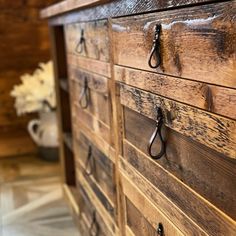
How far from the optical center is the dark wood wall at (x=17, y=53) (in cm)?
330

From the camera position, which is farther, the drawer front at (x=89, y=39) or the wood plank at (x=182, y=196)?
the drawer front at (x=89, y=39)

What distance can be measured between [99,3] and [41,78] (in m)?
1.75

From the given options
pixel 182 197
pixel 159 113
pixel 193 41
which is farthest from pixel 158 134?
pixel 193 41

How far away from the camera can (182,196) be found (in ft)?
2.91

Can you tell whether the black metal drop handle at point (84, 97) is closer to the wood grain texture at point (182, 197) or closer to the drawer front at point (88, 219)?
the drawer front at point (88, 219)

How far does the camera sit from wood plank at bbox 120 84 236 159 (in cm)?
70

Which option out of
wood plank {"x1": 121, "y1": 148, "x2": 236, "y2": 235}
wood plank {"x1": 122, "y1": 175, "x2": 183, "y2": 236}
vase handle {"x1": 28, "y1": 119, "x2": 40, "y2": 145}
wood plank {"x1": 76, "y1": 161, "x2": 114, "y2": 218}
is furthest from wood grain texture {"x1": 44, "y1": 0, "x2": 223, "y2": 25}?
vase handle {"x1": 28, "y1": 119, "x2": 40, "y2": 145}

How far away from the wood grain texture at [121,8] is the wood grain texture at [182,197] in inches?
13.9

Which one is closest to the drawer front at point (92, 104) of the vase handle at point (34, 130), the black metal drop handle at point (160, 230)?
the black metal drop handle at point (160, 230)

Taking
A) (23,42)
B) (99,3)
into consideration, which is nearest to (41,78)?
(23,42)

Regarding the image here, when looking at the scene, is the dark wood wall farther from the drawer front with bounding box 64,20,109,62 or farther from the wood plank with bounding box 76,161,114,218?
the wood plank with bounding box 76,161,114,218

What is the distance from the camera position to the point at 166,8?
0.85 m

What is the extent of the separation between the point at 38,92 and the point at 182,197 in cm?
219

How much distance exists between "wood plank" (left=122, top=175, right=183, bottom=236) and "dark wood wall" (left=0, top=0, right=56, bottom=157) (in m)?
2.20
